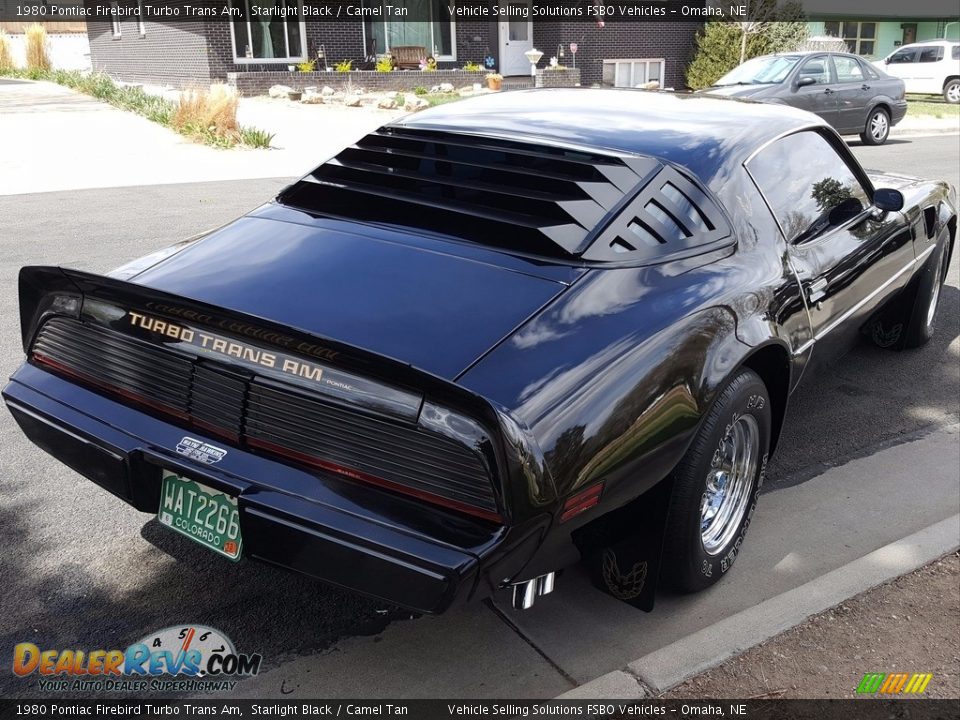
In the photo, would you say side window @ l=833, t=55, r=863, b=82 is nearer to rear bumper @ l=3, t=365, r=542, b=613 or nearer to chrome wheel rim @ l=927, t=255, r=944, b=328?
chrome wheel rim @ l=927, t=255, r=944, b=328

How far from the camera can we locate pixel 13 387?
309 cm

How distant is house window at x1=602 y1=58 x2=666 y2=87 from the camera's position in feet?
85.4

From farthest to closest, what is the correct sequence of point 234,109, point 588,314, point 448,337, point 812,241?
1. point 234,109
2. point 812,241
3. point 588,314
4. point 448,337

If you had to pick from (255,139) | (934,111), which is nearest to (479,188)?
(255,139)

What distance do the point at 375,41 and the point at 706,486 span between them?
22.7 meters

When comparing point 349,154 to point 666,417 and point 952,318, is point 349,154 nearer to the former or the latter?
point 666,417

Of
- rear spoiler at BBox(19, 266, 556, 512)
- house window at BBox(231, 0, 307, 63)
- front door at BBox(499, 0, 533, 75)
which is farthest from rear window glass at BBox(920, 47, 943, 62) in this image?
rear spoiler at BBox(19, 266, 556, 512)

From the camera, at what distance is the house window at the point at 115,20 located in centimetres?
2689

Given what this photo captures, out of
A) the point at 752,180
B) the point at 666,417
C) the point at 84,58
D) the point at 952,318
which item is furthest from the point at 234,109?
the point at 84,58

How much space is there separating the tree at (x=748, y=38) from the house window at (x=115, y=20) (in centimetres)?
1621

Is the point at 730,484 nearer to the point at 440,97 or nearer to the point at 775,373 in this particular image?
the point at 775,373

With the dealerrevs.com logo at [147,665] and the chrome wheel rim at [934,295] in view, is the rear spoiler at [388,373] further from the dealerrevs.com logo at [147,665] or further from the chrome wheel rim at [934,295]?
the chrome wheel rim at [934,295]

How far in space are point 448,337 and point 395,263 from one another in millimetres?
526

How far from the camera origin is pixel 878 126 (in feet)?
53.9
